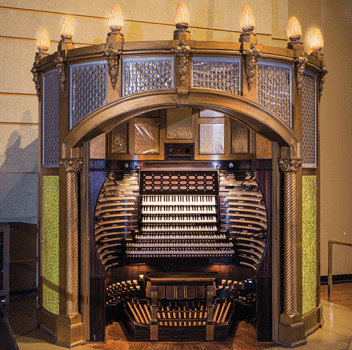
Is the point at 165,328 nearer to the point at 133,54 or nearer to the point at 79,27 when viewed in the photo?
the point at 133,54

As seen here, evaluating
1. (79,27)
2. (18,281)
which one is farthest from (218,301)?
(79,27)

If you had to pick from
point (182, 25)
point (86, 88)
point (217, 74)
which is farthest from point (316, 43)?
point (86, 88)

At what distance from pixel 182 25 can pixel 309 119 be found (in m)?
1.79

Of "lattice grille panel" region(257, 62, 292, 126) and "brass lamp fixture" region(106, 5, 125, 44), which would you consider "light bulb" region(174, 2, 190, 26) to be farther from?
"lattice grille panel" region(257, 62, 292, 126)

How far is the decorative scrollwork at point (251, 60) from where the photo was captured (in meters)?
3.92

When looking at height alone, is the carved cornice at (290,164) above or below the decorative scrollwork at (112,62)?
below

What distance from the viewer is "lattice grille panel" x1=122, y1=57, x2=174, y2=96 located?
3.93 m

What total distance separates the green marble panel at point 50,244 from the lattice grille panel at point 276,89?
2365mm

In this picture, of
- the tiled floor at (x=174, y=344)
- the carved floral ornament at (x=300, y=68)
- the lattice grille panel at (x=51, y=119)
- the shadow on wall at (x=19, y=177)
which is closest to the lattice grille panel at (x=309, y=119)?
the carved floral ornament at (x=300, y=68)

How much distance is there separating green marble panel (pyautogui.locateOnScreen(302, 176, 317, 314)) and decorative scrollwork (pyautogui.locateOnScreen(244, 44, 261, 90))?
1320 mm

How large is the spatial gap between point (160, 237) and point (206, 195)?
82 cm

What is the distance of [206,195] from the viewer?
5.18 metres

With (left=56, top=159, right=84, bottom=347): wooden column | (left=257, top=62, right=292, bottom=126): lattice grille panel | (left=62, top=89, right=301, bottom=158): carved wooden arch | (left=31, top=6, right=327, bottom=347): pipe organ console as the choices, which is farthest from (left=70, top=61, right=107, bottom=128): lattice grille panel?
(left=257, top=62, right=292, bottom=126): lattice grille panel

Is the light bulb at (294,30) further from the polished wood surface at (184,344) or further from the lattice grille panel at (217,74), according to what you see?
the polished wood surface at (184,344)
